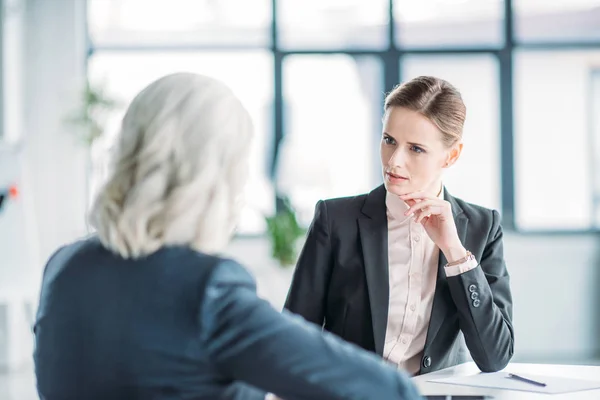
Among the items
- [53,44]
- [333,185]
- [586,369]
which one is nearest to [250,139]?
[586,369]

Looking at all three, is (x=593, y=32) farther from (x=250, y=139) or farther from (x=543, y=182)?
(x=250, y=139)

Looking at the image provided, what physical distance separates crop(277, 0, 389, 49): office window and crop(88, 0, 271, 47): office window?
195mm

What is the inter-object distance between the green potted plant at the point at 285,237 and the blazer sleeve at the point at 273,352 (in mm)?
4932

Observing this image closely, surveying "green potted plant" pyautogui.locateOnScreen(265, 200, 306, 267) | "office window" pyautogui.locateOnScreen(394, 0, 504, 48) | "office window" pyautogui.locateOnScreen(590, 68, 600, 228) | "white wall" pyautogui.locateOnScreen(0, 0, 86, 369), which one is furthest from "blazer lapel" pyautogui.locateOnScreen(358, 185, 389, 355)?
"office window" pyautogui.locateOnScreen(590, 68, 600, 228)

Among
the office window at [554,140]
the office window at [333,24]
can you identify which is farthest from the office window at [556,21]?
the office window at [333,24]

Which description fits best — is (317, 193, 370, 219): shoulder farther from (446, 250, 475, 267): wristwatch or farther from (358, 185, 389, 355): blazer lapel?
(446, 250, 475, 267): wristwatch

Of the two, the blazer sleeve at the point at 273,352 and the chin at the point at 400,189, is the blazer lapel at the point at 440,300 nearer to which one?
the chin at the point at 400,189

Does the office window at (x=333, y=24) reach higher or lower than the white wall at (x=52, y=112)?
higher

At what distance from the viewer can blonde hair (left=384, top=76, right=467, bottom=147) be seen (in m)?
2.22

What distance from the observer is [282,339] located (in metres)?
1.09

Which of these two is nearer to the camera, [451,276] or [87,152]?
[451,276]

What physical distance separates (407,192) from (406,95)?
10.5 inches

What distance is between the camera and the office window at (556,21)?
21.7 ft

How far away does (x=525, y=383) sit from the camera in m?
1.82
